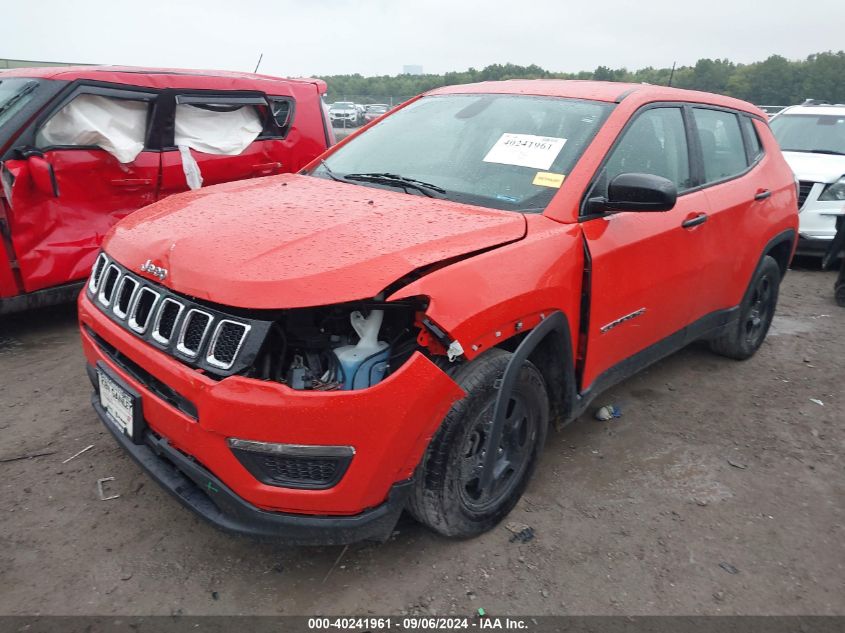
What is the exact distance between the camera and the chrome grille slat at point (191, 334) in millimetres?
2082

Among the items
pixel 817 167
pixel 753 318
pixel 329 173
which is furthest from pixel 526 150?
pixel 817 167

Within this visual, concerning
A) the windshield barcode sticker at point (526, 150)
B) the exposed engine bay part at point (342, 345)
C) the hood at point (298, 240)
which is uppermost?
the windshield barcode sticker at point (526, 150)

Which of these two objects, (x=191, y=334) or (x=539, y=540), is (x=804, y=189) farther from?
(x=191, y=334)

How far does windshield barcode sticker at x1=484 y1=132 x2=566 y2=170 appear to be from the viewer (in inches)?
112

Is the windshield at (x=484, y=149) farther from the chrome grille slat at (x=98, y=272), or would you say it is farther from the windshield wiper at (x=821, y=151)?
the windshield wiper at (x=821, y=151)

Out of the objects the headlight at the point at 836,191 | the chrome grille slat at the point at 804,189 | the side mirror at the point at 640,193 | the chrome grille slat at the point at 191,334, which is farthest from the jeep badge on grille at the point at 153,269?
the headlight at the point at 836,191

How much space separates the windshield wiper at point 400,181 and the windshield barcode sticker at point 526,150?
0.30 m

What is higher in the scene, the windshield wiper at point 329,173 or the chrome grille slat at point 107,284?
the windshield wiper at point 329,173

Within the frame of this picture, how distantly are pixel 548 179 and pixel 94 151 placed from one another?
335 centimetres

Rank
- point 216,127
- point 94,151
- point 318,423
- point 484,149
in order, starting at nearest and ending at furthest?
point 318,423 → point 484,149 → point 94,151 → point 216,127

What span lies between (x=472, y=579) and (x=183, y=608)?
1.00m

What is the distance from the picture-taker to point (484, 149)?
3.02 meters

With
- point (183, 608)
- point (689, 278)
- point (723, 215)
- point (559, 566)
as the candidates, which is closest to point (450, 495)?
point (559, 566)

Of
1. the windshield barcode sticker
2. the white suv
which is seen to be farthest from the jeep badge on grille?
the white suv
